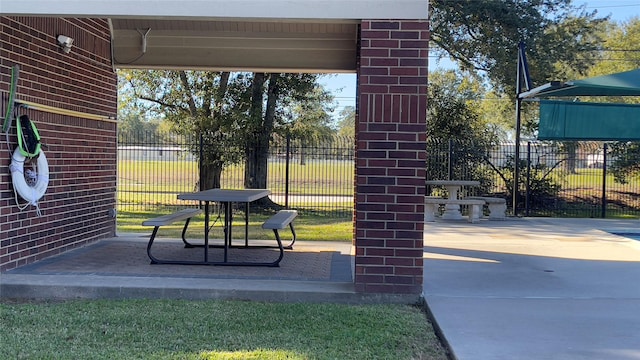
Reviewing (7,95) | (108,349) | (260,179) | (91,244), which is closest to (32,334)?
(108,349)

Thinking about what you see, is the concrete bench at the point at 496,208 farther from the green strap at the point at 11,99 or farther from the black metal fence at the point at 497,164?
the green strap at the point at 11,99

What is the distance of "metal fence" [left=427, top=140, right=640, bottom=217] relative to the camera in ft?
50.3

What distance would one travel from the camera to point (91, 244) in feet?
26.6

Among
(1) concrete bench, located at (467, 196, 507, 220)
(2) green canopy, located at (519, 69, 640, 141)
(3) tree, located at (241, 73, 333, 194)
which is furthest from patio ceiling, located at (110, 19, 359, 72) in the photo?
(3) tree, located at (241, 73, 333, 194)

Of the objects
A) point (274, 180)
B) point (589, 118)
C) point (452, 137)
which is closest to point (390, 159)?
point (589, 118)

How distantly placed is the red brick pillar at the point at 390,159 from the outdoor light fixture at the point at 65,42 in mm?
3903

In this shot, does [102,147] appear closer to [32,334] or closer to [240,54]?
[240,54]

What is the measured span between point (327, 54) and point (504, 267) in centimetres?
391

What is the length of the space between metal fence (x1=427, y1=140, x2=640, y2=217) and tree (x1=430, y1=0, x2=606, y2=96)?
7.67ft

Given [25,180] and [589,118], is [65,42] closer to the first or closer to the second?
[25,180]

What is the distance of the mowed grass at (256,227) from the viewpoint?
10.1m

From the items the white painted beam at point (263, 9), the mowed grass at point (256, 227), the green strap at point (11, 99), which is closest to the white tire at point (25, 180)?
the green strap at point (11, 99)

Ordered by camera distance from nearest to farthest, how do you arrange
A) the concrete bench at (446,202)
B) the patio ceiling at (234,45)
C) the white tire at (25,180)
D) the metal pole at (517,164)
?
the white tire at (25,180) < the patio ceiling at (234,45) < the concrete bench at (446,202) < the metal pole at (517,164)

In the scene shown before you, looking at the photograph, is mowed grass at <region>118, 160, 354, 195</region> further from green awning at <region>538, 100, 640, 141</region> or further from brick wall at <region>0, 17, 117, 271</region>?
brick wall at <region>0, 17, 117, 271</region>
